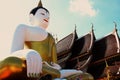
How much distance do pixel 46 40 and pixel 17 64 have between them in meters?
1.45

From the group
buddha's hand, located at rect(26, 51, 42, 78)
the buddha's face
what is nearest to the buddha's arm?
the buddha's face

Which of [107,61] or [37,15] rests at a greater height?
[37,15]

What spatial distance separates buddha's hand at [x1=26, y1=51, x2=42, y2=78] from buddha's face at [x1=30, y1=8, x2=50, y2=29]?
4.75ft

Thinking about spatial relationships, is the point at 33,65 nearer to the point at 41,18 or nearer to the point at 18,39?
the point at 18,39

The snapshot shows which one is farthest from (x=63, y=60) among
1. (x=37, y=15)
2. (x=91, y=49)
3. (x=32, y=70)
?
(x=32, y=70)

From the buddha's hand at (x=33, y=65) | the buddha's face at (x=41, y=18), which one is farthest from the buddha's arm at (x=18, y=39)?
the buddha's hand at (x=33, y=65)

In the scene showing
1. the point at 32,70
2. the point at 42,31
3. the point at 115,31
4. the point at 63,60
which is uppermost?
the point at 42,31

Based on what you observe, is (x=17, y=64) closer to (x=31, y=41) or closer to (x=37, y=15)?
(x=31, y=41)

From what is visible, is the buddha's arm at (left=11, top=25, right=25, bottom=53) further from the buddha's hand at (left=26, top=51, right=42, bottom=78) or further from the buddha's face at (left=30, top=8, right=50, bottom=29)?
the buddha's hand at (left=26, top=51, right=42, bottom=78)

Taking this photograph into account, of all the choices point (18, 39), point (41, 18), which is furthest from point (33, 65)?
point (41, 18)

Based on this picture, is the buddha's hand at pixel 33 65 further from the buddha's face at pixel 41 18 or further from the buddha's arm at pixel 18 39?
the buddha's face at pixel 41 18

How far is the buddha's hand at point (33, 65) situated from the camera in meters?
3.50

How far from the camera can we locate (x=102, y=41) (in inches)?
659

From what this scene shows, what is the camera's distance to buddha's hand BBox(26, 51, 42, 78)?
3502 millimetres
